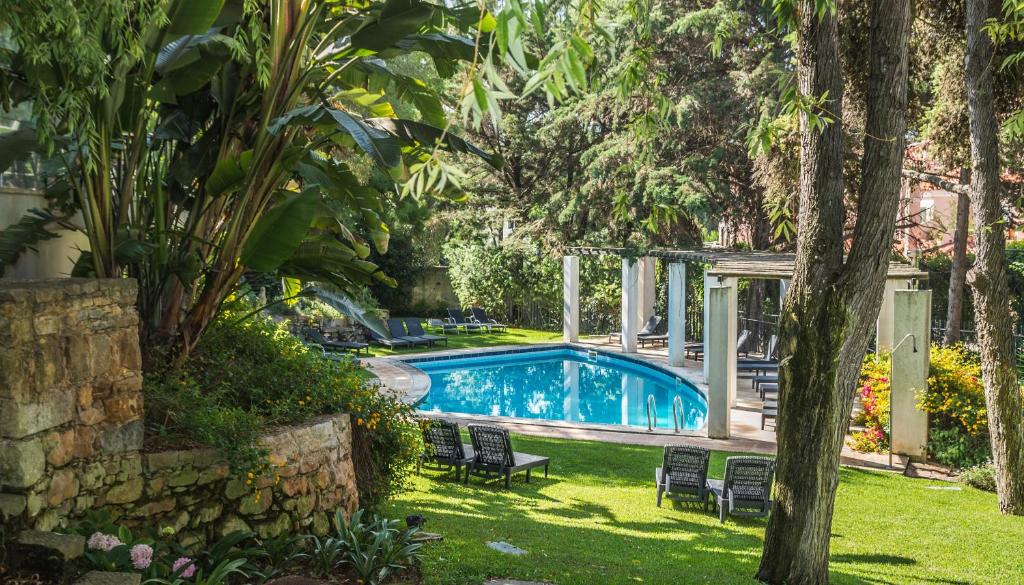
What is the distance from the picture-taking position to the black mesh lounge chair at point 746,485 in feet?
32.3

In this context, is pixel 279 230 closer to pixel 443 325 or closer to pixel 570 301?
pixel 570 301

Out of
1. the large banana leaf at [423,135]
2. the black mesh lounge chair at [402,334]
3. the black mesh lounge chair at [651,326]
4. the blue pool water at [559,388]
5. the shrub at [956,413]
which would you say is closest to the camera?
the large banana leaf at [423,135]

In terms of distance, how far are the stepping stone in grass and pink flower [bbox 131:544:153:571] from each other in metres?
3.34

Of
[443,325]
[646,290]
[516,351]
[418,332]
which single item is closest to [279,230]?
[516,351]

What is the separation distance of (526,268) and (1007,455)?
762 inches

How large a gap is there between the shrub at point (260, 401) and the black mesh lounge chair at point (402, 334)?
15611 mm

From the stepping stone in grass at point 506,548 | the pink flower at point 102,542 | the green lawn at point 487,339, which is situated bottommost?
the stepping stone in grass at point 506,548

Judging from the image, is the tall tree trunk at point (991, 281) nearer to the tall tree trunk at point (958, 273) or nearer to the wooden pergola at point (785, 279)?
the wooden pergola at point (785, 279)

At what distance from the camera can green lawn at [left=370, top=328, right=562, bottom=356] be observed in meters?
24.3

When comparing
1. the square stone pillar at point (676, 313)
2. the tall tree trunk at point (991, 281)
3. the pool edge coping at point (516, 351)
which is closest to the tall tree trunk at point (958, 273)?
the pool edge coping at point (516, 351)

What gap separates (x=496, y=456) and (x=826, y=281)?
19.3ft

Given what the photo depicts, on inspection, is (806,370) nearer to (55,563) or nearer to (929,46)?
(55,563)

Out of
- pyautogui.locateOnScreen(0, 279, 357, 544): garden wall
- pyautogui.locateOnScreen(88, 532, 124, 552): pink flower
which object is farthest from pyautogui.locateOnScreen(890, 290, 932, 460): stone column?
pyautogui.locateOnScreen(88, 532, 124, 552): pink flower

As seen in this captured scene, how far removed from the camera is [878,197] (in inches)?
245
